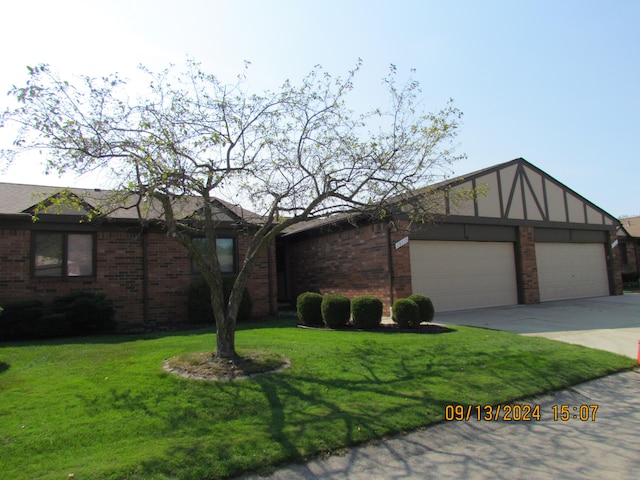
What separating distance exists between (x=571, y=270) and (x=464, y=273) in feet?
23.3

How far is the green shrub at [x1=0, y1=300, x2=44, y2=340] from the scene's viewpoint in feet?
35.1

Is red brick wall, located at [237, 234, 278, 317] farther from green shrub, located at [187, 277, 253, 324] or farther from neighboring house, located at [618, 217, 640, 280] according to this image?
neighboring house, located at [618, 217, 640, 280]

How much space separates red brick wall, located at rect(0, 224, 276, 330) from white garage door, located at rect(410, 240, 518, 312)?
7567mm

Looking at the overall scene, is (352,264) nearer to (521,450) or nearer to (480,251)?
(480,251)

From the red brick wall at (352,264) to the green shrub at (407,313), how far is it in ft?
8.40

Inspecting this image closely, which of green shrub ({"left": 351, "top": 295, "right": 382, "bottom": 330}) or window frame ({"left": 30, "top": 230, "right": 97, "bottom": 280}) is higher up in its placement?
window frame ({"left": 30, "top": 230, "right": 97, "bottom": 280})

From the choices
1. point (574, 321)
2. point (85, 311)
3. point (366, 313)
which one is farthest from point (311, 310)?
point (574, 321)

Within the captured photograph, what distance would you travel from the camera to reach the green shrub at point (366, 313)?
1107cm

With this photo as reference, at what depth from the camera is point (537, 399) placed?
5.84 m

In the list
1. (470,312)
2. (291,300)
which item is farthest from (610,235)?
(291,300)

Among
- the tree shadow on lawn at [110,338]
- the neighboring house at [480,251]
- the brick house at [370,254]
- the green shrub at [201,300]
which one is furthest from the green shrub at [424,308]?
the green shrub at [201,300]

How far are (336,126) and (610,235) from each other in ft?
63.5
